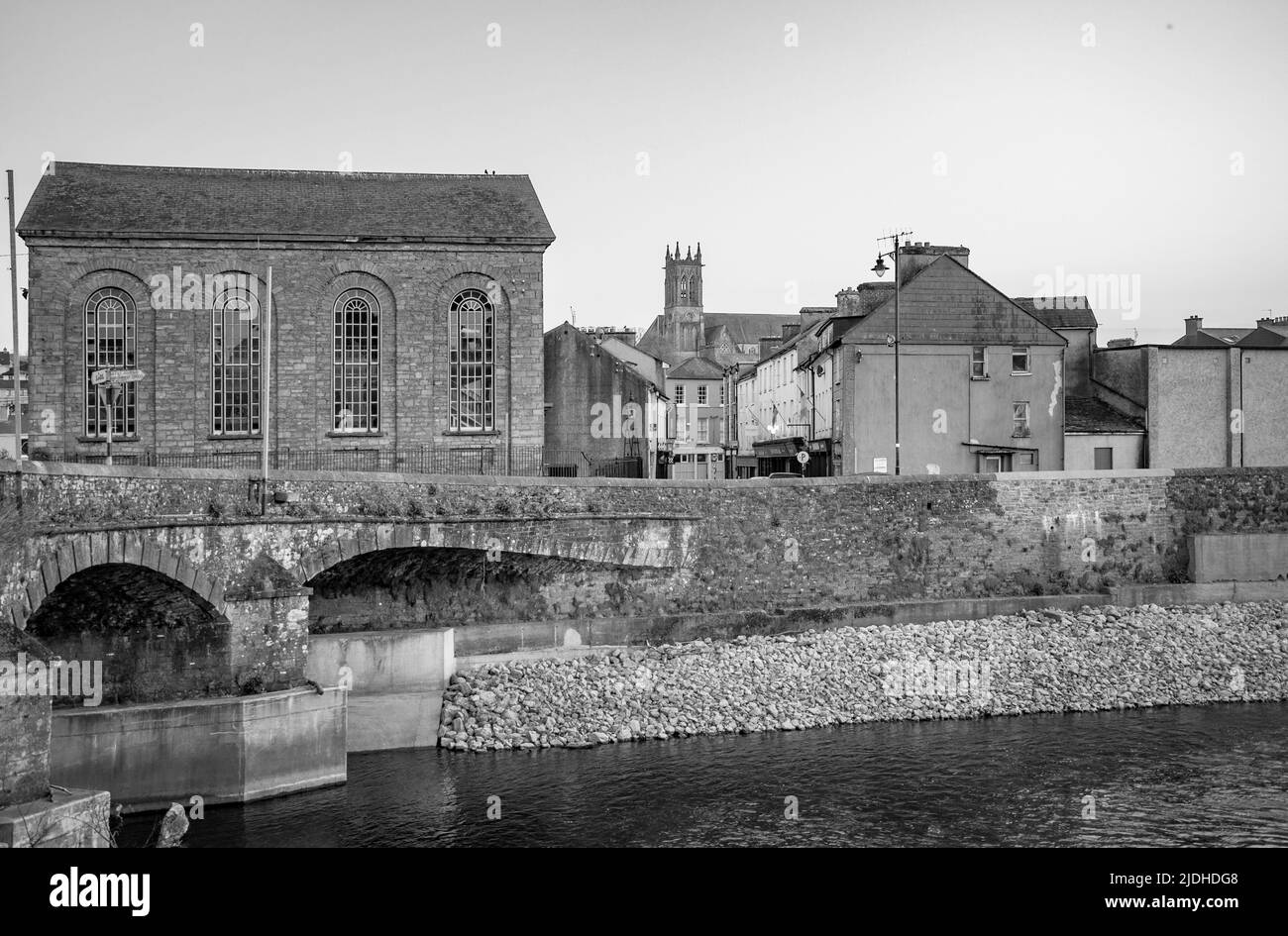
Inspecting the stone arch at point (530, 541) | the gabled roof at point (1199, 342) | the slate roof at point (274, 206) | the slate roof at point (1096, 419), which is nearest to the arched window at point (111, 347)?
the slate roof at point (274, 206)

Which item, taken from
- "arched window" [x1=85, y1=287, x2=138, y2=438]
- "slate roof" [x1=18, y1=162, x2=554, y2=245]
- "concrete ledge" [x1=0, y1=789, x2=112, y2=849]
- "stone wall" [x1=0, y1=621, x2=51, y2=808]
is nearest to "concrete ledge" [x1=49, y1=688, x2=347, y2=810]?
"concrete ledge" [x1=0, y1=789, x2=112, y2=849]

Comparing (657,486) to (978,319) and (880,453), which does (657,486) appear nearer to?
(880,453)

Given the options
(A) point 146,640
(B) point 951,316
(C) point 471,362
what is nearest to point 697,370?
(B) point 951,316

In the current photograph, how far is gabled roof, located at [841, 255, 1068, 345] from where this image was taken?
39438 mm

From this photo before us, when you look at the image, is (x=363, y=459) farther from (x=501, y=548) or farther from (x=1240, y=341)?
(x=1240, y=341)

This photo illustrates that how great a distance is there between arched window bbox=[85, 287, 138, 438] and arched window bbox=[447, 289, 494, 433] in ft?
30.6

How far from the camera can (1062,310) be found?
46312 millimetres

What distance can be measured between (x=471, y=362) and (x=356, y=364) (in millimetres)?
3449

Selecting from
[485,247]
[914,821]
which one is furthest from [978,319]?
[914,821]

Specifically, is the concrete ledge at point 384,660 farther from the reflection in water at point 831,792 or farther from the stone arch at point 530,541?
the stone arch at point 530,541
